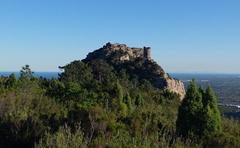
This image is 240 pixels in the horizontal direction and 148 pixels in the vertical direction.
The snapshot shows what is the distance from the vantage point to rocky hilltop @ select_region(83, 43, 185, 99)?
8575 cm

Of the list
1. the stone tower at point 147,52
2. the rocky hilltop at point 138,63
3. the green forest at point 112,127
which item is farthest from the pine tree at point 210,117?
the stone tower at point 147,52

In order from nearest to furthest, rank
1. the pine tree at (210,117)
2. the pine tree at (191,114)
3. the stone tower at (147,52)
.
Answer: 1. the pine tree at (210,117)
2. the pine tree at (191,114)
3. the stone tower at (147,52)

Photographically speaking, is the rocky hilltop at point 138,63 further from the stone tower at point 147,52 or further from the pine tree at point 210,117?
the pine tree at point 210,117

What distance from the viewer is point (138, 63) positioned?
294 feet

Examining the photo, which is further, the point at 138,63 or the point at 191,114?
the point at 138,63

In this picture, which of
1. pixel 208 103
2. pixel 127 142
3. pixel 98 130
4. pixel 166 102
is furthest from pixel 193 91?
pixel 166 102

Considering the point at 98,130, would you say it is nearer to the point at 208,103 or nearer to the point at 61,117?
the point at 61,117

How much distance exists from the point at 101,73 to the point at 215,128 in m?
48.8

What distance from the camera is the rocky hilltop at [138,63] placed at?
85.8 metres

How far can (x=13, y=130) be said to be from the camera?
28969 millimetres

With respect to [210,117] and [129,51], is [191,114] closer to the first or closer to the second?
[210,117]

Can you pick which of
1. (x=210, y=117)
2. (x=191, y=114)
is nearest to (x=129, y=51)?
(x=191, y=114)

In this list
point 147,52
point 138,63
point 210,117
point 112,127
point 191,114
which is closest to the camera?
point 112,127

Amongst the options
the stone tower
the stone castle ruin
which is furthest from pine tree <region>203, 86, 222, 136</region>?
the stone tower
